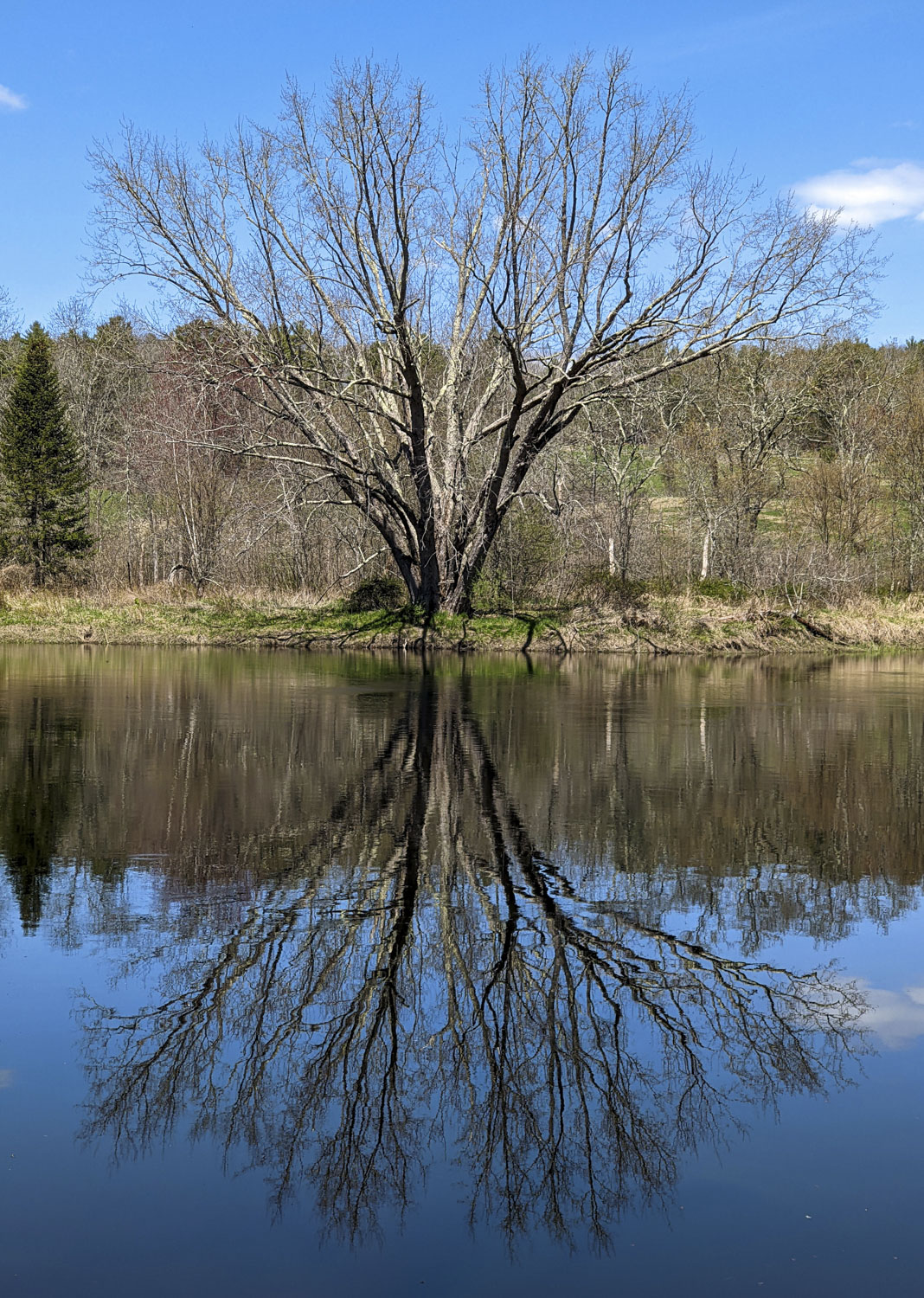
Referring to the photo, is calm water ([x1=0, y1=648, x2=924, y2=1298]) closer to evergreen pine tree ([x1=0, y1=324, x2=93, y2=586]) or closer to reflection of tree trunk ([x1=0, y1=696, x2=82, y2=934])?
reflection of tree trunk ([x1=0, y1=696, x2=82, y2=934])

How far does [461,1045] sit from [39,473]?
4393 centimetres

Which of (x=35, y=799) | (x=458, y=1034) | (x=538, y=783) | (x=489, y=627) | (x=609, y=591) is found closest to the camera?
(x=458, y=1034)

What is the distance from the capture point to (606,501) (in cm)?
3653

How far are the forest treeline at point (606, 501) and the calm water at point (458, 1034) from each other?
66.4ft

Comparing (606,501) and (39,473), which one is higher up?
(39,473)

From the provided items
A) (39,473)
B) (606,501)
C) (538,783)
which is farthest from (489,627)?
(39,473)

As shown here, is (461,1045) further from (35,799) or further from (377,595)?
(377,595)

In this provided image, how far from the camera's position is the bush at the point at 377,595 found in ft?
113

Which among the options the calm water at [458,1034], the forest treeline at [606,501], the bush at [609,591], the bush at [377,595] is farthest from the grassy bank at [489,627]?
the calm water at [458,1034]

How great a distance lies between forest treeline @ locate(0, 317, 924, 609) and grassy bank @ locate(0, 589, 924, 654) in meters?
0.94

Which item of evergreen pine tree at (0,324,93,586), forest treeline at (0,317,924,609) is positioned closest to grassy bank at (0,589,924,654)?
forest treeline at (0,317,924,609)

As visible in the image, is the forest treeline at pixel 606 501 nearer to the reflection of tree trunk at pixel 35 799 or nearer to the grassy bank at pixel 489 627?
the grassy bank at pixel 489 627

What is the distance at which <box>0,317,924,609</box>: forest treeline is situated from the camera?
32.7 m

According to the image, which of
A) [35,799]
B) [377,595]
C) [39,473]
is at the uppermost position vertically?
[39,473]
